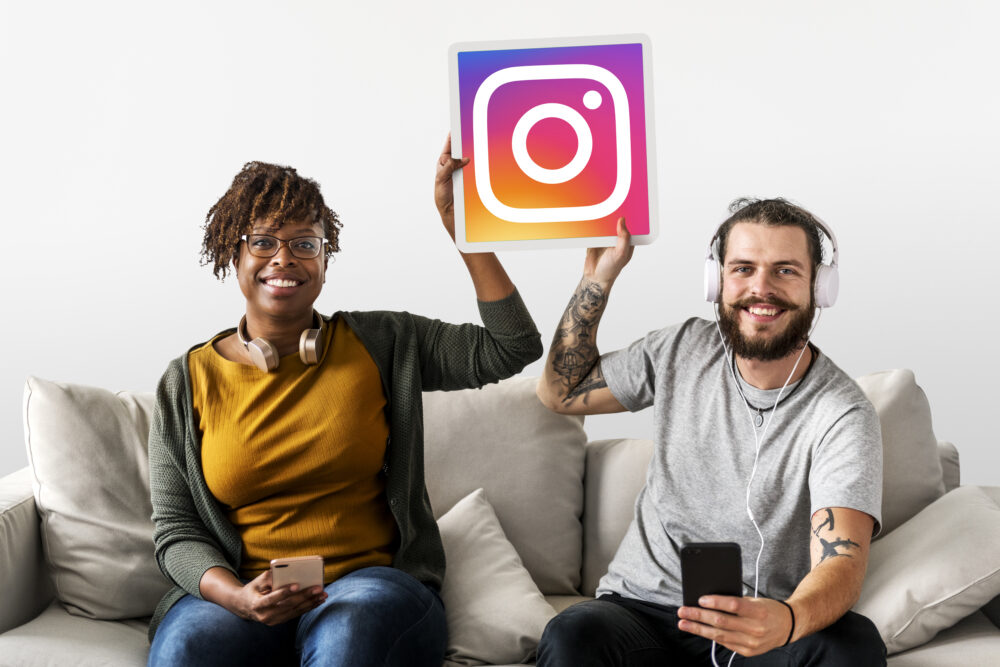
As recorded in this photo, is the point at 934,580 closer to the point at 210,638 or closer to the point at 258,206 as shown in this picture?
the point at 210,638

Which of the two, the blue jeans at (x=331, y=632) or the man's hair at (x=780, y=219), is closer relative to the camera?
the blue jeans at (x=331, y=632)

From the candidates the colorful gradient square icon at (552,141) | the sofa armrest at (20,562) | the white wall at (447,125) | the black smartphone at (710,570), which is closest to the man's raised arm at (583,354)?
the colorful gradient square icon at (552,141)

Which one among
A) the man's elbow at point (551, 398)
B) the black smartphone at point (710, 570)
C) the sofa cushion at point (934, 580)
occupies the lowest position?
the sofa cushion at point (934, 580)

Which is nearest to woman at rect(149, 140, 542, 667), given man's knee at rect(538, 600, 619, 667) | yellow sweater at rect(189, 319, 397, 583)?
yellow sweater at rect(189, 319, 397, 583)

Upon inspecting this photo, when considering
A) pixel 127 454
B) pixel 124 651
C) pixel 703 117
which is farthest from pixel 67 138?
pixel 703 117

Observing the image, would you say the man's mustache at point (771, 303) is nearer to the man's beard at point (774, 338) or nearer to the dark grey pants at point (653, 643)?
the man's beard at point (774, 338)

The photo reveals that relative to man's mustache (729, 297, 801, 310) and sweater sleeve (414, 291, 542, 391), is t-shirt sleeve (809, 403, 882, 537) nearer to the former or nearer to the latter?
man's mustache (729, 297, 801, 310)

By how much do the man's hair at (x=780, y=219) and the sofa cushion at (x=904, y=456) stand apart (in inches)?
19.6

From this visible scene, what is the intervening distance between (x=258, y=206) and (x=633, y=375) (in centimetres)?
78

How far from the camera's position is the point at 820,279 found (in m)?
1.80

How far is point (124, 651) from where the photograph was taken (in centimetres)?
189

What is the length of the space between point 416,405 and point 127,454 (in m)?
0.70

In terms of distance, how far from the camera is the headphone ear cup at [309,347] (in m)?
1.83

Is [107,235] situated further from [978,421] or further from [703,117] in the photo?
[978,421]
